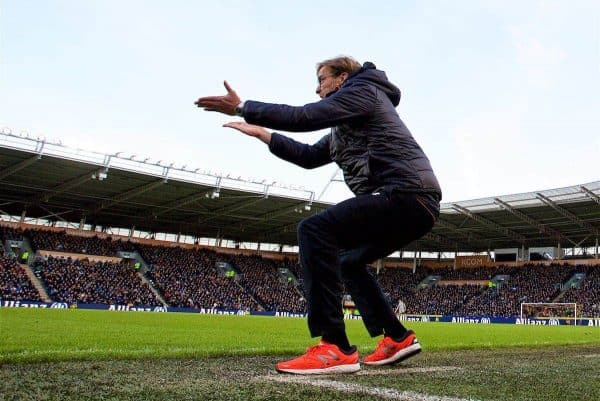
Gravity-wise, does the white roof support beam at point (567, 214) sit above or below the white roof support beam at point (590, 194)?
below

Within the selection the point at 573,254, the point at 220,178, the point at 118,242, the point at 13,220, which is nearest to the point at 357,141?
the point at 220,178

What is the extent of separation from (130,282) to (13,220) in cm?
1428

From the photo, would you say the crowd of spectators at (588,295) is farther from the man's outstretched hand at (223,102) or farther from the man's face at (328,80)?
the man's outstretched hand at (223,102)

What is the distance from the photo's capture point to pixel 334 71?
12.0 ft

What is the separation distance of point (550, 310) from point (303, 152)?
3817 centimetres

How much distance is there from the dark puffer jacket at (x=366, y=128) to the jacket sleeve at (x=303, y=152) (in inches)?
13.9

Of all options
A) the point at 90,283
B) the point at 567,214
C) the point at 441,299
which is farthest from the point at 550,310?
the point at 90,283

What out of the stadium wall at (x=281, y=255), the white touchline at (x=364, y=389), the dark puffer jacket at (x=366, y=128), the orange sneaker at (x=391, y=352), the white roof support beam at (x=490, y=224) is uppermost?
the white roof support beam at (x=490, y=224)

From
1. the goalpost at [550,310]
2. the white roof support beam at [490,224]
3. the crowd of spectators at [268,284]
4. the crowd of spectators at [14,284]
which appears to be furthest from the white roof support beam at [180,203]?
the goalpost at [550,310]

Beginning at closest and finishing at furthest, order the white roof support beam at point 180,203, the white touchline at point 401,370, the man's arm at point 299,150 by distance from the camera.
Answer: the white touchline at point 401,370
the man's arm at point 299,150
the white roof support beam at point 180,203

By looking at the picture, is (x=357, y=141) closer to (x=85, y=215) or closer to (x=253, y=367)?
(x=253, y=367)

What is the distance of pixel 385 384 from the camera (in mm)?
3049

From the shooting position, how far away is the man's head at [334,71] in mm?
3627

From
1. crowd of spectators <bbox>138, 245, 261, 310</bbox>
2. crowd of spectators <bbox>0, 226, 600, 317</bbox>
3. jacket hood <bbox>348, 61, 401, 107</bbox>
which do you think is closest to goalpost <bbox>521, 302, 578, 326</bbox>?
crowd of spectators <bbox>0, 226, 600, 317</bbox>
